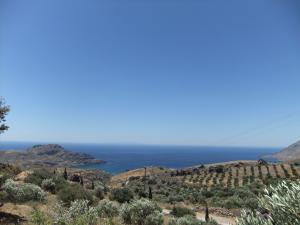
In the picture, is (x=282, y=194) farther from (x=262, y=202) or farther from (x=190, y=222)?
(x=190, y=222)

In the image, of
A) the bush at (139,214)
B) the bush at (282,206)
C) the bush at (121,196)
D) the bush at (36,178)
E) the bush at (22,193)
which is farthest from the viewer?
the bush at (36,178)

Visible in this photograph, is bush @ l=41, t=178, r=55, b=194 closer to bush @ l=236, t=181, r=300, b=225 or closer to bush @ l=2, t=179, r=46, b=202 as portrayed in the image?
bush @ l=2, t=179, r=46, b=202

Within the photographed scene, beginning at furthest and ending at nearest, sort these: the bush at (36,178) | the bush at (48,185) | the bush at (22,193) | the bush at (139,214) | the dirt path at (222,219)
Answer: the bush at (36,178) → the bush at (48,185) → the dirt path at (222,219) → the bush at (22,193) → the bush at (139,214)

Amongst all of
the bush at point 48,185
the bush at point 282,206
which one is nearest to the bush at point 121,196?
the bush at point 48,185

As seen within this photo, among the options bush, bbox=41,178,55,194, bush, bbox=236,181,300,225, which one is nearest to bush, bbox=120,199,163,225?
bush, bbox=236,181,300,225

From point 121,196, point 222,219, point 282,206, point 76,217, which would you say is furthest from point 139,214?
point 282,206

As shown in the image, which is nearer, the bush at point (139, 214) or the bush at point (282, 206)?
the bush at point (282, 206)

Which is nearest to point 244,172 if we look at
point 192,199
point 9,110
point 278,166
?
point 278,166

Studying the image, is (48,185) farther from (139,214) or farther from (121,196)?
(139,214)

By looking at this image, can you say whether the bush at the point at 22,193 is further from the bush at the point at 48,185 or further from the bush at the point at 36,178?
the bush at the point at 36,178

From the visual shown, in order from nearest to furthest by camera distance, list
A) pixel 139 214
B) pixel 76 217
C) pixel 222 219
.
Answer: pixel 76 217, pixel 139 214, pixel 222 219

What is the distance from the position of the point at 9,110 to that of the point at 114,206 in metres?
8.01

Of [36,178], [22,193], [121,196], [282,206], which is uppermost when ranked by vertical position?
[282,206]

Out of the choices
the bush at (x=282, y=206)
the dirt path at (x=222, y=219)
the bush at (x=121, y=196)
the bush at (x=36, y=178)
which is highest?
the bush at (x=282, y=206)
